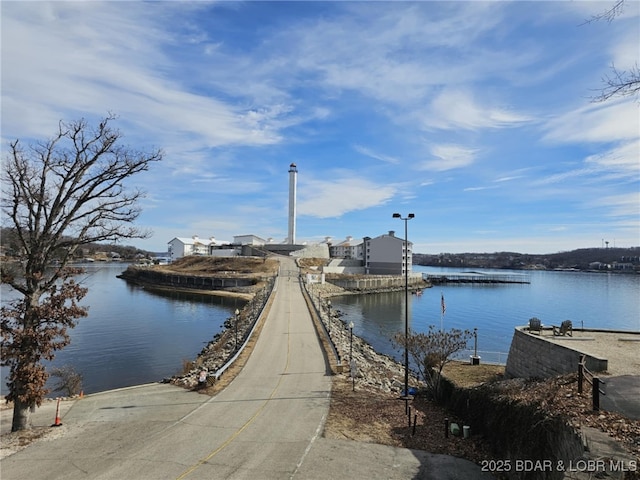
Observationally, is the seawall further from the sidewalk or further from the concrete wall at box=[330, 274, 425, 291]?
the sidewalk

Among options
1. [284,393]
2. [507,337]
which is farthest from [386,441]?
[507,337]

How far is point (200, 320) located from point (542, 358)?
148ft

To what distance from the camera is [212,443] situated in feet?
39.9

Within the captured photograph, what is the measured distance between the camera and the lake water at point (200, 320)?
1241 inches

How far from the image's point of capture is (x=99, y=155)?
1485 cm

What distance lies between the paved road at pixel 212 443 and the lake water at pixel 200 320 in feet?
19.1

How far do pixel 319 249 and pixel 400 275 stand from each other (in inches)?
972

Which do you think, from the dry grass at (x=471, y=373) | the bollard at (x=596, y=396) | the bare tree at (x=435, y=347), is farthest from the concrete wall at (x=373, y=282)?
the bollard at (x=596, y=396)

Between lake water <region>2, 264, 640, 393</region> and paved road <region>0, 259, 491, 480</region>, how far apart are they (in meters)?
5.82

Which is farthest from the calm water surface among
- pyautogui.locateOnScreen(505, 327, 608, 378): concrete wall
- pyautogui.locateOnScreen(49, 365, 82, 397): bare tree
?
pyautogui.locateOnScreen(505, 327, 608, 378): concrete wall

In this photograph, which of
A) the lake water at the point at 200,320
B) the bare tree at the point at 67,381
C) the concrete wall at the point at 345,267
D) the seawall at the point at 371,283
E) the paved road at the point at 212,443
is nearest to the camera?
the paved road at the point at 212,443

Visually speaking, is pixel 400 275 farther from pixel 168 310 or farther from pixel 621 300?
pixel 168 310

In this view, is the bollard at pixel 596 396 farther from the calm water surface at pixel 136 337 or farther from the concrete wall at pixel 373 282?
the concrete wall at pixel 373 282

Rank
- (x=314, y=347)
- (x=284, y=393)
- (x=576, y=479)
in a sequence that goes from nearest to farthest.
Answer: (x=576, y=479)
(x=284, y=393)
(x=314, y=347)
